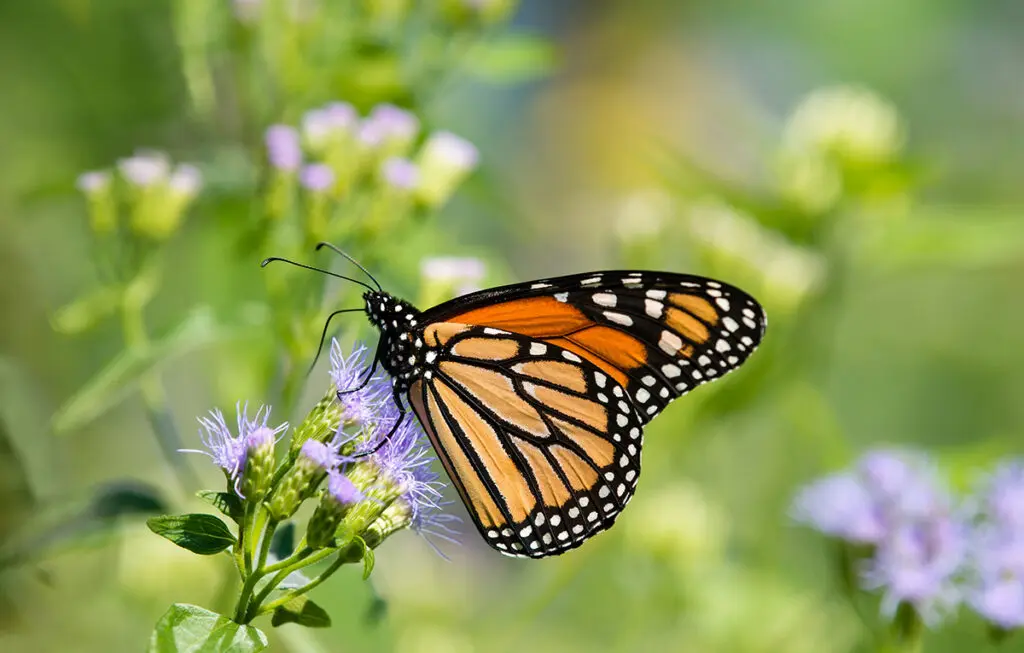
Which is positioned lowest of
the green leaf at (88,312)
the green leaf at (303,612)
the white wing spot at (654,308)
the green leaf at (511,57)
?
the green leaf at (303,612)

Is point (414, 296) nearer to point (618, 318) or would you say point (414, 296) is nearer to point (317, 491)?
point (618, 318)

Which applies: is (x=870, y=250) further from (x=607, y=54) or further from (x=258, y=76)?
(x=607, y=54)

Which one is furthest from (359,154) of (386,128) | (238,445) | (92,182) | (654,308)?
(238,445)

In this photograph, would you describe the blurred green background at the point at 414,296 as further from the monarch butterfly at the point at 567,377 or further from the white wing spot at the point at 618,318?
the white wing spot at the point at 618,318

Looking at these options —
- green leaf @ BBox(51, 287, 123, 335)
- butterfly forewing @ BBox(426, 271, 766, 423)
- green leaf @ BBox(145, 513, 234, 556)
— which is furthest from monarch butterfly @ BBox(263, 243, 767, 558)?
green leaf @ BBox(145, 513, 234, 556)

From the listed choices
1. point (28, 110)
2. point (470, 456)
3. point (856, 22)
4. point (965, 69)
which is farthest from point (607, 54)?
point (470, 456)

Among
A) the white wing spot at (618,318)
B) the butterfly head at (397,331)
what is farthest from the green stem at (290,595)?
the white wing spot at (618,318)
